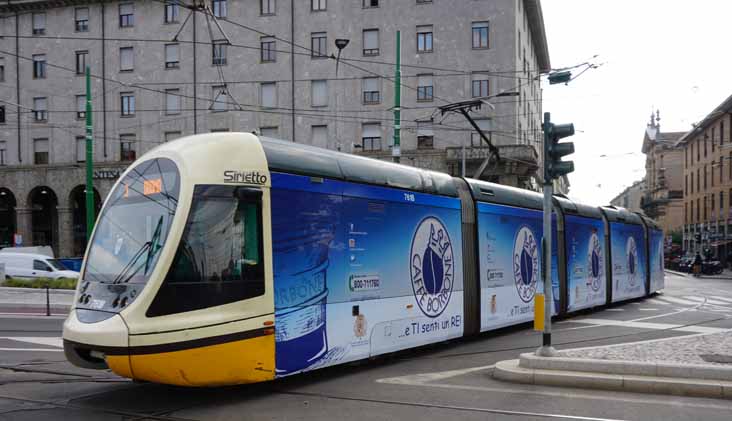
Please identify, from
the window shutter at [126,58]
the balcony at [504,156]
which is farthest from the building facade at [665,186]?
the window shutter at [126,58]

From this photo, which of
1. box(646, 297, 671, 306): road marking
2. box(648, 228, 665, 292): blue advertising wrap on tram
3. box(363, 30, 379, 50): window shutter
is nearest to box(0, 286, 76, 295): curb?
box(646, 297, 671, 306): road marking

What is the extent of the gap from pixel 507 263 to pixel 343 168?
216 inches

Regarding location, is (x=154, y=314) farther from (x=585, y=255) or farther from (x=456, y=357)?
(x=585, y=255)

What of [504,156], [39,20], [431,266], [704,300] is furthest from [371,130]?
[431,266]

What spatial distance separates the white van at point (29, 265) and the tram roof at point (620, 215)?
2232cm

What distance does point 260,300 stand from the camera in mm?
7824

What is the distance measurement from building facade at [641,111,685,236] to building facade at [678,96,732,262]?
757 inches

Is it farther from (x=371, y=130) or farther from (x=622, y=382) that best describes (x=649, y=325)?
(x=371, y=130)

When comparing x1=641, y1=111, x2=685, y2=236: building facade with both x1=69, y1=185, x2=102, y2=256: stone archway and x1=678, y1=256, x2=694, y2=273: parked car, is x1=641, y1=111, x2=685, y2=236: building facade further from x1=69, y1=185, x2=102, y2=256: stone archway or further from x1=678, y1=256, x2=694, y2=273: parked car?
x1=69, y1=185, x2=102, y2=256: stone archway

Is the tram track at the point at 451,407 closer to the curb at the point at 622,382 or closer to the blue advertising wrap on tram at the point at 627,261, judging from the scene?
the curb at the point at 622,382

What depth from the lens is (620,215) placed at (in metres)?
21.7

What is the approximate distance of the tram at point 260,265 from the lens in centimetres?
718

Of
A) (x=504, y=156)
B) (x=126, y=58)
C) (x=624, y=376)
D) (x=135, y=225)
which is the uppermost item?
(x=126, y=58)

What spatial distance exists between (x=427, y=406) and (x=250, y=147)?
11.6ft
